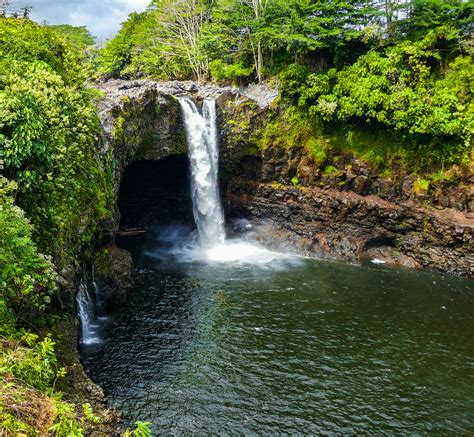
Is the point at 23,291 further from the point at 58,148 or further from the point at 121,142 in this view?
the point at 121,142

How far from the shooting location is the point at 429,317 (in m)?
20.2

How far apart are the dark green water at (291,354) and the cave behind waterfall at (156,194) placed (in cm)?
976

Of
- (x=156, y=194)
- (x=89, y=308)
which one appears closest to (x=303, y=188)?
(x=156, y=194)

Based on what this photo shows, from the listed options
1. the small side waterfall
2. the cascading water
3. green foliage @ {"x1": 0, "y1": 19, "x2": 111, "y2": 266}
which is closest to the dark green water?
the small side waterfall

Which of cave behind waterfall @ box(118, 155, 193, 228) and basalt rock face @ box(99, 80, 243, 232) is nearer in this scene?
basalt rock face @ box(99, 80, 243, 232)

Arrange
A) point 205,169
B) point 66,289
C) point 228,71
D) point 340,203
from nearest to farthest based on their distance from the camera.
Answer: point 66,289
point 340,203
point 205,169
point 228,71

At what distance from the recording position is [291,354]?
55.2ft

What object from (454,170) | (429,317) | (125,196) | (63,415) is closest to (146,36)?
(125,196)

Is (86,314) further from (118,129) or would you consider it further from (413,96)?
(413,96)

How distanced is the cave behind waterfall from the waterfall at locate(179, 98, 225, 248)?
64.7 inches

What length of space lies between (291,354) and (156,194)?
20.7 meters

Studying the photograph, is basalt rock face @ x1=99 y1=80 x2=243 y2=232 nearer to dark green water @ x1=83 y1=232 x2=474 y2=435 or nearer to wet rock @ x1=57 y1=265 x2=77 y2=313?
wet rock @ x1=57 y1=265 x2=77 y2=313

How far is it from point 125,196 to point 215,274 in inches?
471

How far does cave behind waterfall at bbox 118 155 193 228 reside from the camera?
31969 millimetres
